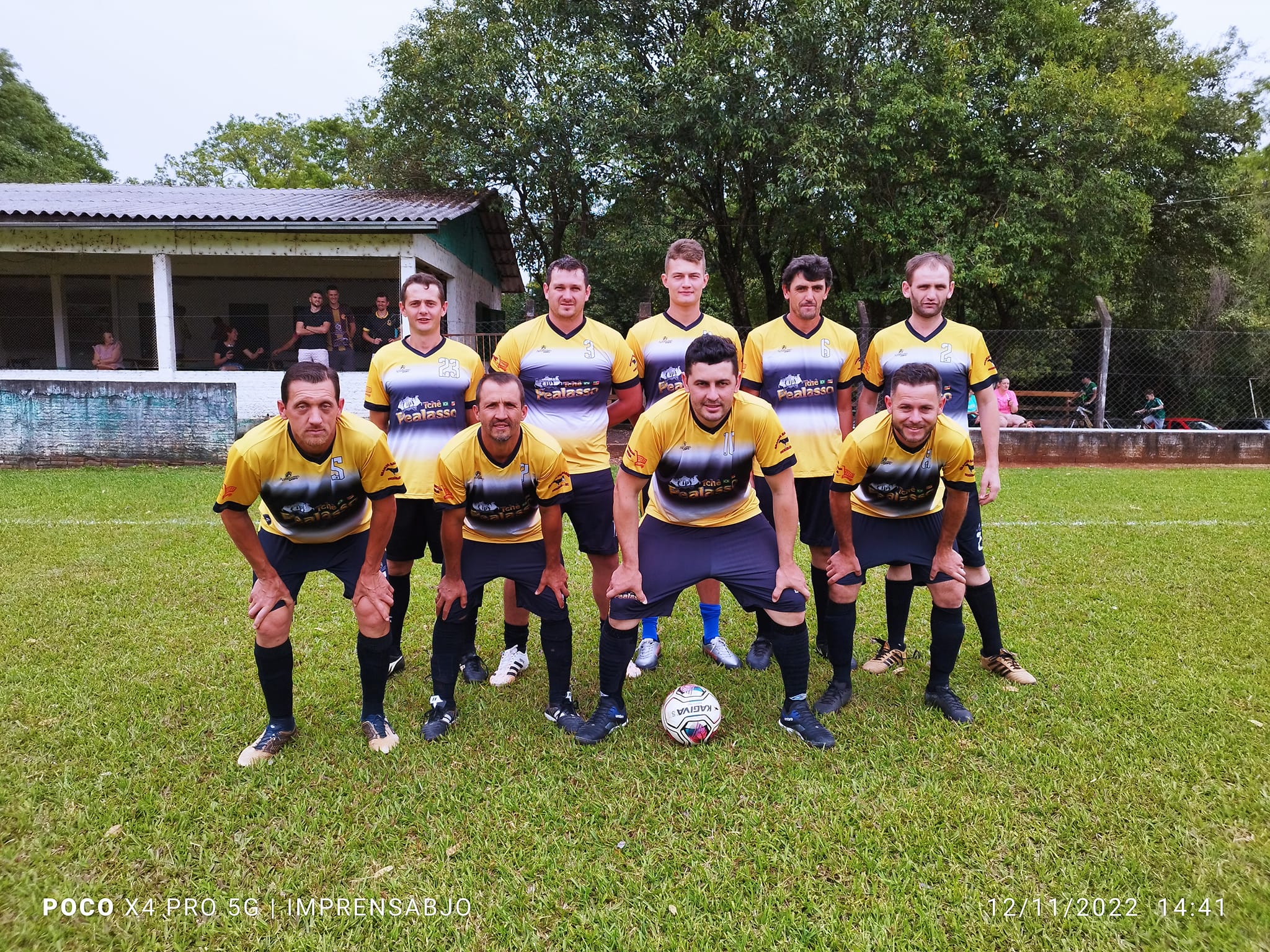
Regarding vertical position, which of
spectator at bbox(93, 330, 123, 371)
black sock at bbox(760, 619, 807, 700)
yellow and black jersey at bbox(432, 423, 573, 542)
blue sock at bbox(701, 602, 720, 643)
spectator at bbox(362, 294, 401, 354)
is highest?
spectator at bbox(362, 294, 401, 354)

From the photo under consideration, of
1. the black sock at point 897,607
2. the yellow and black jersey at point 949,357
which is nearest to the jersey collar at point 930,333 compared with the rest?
the yellow and black jersey at point 949,357

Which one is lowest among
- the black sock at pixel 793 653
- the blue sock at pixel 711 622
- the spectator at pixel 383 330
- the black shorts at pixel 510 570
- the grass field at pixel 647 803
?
the grass field at pixel 647 803

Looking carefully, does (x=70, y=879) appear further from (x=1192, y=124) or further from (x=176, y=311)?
(x=1192, y=124)

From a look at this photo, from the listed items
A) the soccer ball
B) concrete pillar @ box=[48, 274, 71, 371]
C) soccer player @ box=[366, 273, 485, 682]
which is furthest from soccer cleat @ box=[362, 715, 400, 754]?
concrete pillar @ box=[48, 274, 71, 371]

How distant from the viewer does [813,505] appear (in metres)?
4.18

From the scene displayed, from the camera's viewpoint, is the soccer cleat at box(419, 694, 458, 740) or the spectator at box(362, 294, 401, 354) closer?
the soccer cleat at box(419, 694, 458, 740)

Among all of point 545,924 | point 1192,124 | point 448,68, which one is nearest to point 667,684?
point 545,924

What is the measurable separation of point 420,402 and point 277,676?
4.86 ft

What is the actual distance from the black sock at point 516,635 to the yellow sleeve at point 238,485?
159cm

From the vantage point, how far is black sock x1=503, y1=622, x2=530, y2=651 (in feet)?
13.9

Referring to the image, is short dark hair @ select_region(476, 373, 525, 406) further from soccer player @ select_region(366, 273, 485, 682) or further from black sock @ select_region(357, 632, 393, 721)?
black sock @ select_region(357, 632, 393, 721)

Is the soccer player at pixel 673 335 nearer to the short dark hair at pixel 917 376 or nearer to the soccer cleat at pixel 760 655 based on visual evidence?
the soccer cleat at pixel 760 655

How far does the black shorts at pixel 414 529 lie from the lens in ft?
12.8

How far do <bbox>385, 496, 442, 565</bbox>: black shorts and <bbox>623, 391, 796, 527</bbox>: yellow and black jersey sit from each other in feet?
3.95
